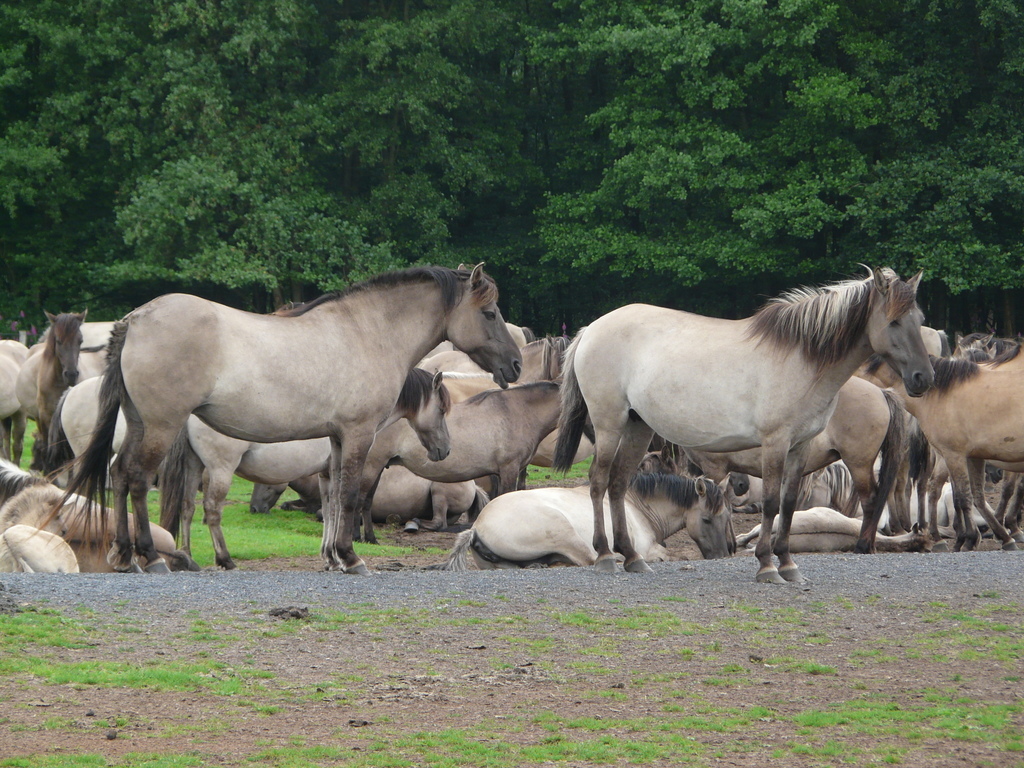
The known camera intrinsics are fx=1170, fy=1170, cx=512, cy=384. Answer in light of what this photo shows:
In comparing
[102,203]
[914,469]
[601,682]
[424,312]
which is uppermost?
[102,203]

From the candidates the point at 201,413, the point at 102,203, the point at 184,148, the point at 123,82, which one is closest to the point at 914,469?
the point at 201,413

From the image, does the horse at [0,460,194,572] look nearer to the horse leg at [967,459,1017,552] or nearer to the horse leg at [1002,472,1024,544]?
the horse leg at [967,459,1017,552]

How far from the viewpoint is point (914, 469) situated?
1445 centimetres

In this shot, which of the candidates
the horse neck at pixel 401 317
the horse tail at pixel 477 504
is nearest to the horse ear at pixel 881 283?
the horse neck at pixel 401 317

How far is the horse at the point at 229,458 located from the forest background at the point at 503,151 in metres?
20.9

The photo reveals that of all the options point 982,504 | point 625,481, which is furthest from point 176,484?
point 982,504

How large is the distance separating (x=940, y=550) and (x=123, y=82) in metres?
30.2

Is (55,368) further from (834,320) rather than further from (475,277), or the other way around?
(834,320)

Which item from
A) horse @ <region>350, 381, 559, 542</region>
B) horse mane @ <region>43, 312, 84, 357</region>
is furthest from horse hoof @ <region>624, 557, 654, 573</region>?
horse mane @ <region>43, 312, 84, 357</region>

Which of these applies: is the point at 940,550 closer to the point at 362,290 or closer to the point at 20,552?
the point at 362,290

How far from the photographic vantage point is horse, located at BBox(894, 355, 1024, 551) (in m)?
12.3

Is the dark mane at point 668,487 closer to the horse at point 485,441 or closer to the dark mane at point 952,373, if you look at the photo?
the horse at point 485,441

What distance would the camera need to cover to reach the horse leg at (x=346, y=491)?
30.0 ft

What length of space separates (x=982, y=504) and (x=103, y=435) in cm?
906
